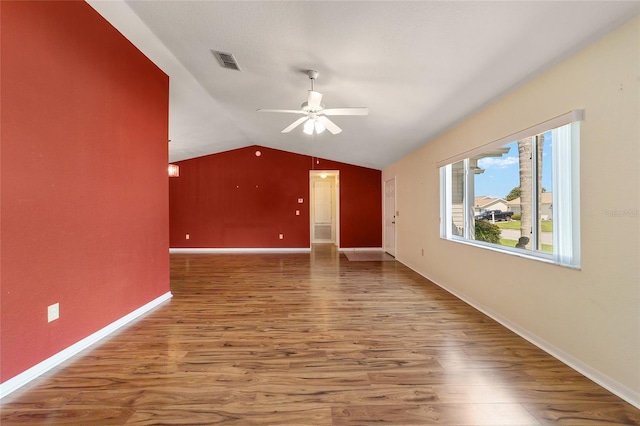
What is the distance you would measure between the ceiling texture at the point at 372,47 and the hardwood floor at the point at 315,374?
2213mm

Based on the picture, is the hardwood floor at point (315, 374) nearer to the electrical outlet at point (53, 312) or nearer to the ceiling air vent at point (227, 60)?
the electrical outlet at point (53, 312)

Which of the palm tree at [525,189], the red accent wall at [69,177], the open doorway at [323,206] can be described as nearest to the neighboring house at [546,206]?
the palm tree at [525,189]

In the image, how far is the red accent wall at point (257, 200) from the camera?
7.30 m

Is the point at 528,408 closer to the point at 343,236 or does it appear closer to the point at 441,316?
the point at 441,316

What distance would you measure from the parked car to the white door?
3130 mm

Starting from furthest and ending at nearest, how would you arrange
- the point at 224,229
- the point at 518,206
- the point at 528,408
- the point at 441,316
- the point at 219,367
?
the point at 224,229 → the point at 441,316 → the point at 518,206 → the point at 219,367 → the point at 528,408

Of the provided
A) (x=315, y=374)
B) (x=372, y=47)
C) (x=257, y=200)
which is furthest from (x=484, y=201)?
(x=257, y=200)

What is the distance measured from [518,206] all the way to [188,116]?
5006mm

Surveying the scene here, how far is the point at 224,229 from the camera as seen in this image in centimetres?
732

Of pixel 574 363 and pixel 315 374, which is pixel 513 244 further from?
pixel 315 374

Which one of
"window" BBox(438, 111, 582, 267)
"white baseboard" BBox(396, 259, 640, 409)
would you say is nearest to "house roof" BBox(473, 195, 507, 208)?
"window" BBox(438, 111, 582, 267)

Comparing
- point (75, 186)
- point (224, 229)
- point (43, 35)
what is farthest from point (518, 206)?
point (224, 229)

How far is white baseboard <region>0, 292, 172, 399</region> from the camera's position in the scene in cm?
161

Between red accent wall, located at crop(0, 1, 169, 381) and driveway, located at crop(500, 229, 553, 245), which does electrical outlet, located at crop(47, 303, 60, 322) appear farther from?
driveway, located at crop(500, 229, 553, 245)
